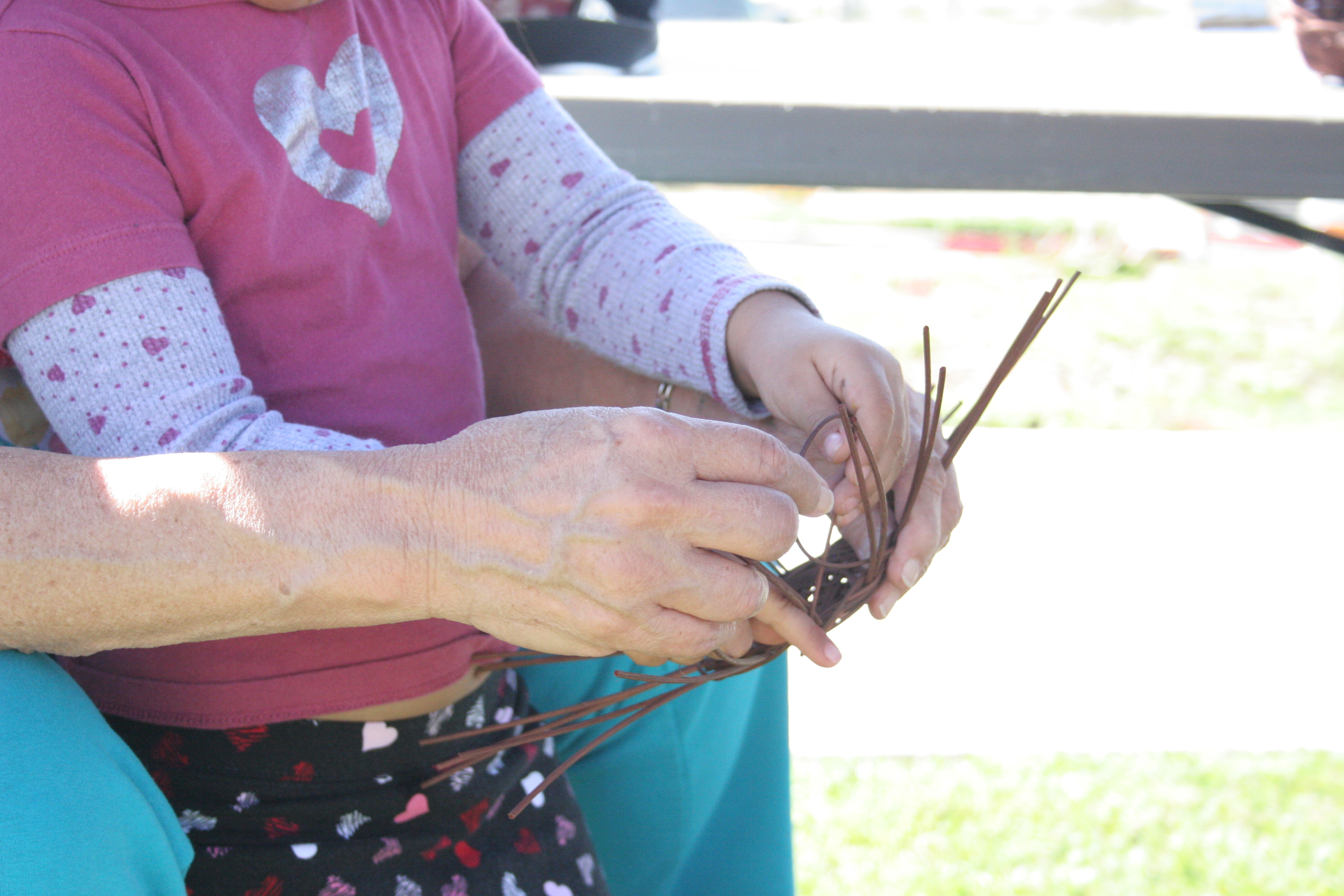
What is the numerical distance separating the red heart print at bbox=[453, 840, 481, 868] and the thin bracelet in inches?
18.5

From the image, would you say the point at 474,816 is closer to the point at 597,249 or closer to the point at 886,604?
the point at 886,604

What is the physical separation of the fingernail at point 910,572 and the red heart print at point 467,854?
45 centimetres

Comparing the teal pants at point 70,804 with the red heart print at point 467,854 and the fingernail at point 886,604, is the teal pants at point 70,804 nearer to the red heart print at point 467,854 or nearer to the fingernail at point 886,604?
the red heart print at point 467,854

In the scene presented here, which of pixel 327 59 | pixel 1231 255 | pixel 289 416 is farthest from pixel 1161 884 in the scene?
pixel 1231 255

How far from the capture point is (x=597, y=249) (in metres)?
1.08

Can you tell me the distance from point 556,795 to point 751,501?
0.47 m

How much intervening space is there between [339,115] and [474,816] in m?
0.63

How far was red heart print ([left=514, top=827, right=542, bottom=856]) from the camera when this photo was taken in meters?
0.99

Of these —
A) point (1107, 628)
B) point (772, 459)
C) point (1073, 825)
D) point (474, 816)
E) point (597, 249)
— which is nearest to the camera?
point (772, 459)

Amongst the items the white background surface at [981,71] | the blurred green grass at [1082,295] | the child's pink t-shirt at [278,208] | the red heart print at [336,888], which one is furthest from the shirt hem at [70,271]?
the blurred green grass at [1082,295]

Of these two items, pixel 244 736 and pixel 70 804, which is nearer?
pixel 70 804

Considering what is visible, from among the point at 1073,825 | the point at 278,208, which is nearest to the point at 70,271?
the point at 278,208

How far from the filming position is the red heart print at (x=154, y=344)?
752mm

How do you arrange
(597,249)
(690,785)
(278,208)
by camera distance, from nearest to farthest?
(278,208) → (597,249) → (690,785)
